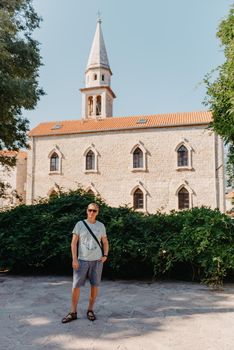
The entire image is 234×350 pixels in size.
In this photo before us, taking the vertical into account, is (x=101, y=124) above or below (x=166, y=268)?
above

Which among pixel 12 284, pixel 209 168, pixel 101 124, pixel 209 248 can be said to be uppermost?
pixel 101 124

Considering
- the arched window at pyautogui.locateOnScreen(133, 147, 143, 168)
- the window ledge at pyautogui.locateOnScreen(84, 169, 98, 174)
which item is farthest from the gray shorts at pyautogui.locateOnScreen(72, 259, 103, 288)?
the window ledge at pyautogui.locateOnScreen(84, 169, 98, 174)

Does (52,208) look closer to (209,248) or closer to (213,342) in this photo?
(209,248)

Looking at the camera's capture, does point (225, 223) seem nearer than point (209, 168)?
Yes

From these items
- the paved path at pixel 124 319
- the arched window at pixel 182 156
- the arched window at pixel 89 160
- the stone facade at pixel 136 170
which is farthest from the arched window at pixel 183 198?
the paved path at pixel 124 319

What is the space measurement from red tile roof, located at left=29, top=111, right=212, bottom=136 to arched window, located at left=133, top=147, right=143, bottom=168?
261 cm

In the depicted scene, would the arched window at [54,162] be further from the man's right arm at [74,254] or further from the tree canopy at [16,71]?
the man's right arm at [74,254]

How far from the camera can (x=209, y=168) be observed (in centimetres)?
3084

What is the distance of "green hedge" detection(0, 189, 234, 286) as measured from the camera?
703 centimetres

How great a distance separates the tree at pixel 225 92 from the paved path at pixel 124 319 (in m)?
4.44

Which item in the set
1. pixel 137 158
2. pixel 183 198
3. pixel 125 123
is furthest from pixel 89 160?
pixel 183 198

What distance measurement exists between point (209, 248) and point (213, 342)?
3287mm

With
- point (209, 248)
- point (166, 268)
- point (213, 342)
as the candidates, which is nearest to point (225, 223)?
point (209, 248)

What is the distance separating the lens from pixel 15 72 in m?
14.4
